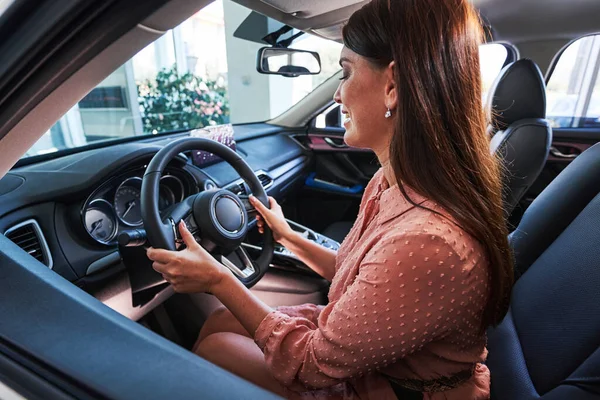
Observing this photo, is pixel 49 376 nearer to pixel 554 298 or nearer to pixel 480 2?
pixel 554 298

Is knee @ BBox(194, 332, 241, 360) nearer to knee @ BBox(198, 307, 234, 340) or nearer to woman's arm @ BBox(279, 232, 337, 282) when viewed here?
knee @ BBox(198, 307, 234, 340)

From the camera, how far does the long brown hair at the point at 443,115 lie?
76cm

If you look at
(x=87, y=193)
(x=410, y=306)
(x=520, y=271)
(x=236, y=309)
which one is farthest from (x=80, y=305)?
(x=520, y=271)

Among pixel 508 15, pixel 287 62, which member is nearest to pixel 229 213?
pixel 287 62

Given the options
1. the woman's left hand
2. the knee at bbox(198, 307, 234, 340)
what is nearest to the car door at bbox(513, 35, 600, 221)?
the knee at bbox(198, 307, 234, 340)

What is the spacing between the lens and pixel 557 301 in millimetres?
942

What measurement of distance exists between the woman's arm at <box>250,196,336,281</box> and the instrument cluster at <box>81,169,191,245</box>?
0.31 m

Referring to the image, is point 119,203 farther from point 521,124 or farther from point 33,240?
point 521,124

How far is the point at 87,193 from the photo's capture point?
3.91 feet

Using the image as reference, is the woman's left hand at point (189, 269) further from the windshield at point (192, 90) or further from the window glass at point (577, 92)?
the windshield at point (192, 90)

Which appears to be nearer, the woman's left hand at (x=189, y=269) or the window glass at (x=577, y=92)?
the woman's left hand at (x=189, y=269)

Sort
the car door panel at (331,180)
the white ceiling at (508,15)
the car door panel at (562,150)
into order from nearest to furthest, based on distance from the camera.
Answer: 1. the white ceiling at (508,15)
2. the car door panel at (562,150)
3. the car door panel at (331,180)

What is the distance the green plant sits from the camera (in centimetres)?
465

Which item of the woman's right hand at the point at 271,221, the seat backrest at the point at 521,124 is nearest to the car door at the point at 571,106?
the seat backrest at the point at 521,124
